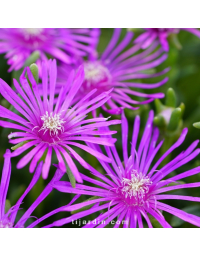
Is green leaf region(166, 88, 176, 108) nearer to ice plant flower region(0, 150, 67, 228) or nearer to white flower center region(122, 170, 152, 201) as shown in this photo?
white flower center region(122, 170, 152, 201)

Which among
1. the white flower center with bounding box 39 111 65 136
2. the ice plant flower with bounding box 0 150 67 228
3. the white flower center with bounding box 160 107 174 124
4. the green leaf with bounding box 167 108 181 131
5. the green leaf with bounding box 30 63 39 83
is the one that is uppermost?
the green leaf with bounding box 30 63 39 83

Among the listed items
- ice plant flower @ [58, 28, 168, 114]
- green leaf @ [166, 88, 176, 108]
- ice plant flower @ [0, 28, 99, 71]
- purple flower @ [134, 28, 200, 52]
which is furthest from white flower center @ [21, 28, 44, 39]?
green leaf @ [166, 88, 176, 108]

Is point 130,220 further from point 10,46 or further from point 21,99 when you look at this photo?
point 10,46

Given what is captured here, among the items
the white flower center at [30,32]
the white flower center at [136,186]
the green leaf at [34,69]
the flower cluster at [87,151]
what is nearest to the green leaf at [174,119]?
the flower cluster at [87,151]

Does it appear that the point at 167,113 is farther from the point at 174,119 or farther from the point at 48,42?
the point at 48,42

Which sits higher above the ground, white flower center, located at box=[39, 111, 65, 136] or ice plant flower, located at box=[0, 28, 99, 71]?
ice plant flower, located at box=[0, 28, 99, 71]

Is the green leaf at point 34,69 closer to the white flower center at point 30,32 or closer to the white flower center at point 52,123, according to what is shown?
the white flower center at point 52,123


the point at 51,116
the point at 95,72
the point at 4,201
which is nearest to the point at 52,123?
the point at 51,116
